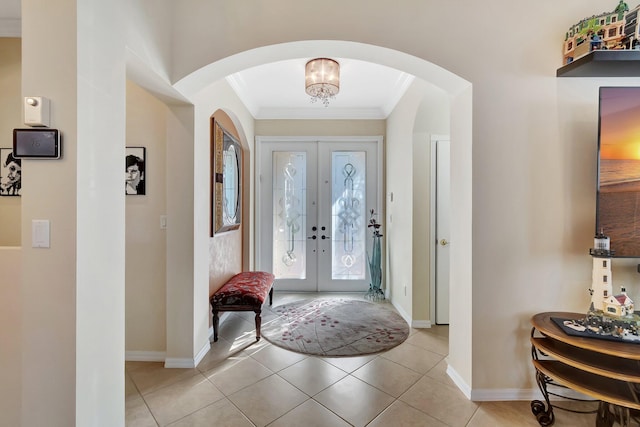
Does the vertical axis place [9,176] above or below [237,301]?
above

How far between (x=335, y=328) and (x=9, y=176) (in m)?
3.03

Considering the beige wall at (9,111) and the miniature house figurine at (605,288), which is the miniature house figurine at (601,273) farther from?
the beige wall at (9,111)

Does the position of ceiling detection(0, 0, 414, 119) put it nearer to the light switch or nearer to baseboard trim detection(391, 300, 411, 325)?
the light switch

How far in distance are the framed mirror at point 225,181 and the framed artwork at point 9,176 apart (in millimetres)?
1356

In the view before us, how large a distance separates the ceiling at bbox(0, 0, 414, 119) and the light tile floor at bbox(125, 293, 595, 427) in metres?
2.75

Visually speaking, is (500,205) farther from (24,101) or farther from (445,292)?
(24,101)

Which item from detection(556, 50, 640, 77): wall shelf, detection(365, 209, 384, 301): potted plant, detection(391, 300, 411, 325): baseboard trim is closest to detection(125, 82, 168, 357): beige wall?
detection(391, 300, 411, 325): baseboard trim

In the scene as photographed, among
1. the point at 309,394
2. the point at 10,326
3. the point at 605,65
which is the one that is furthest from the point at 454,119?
the point at 10,326

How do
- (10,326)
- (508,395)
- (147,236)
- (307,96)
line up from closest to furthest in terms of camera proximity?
(10,326) → (508,395) → (147,236) → (307,96)

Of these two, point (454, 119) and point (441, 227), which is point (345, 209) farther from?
point (454, 119)

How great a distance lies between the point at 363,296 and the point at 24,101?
13.2ft

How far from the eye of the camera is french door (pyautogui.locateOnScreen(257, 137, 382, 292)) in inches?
177

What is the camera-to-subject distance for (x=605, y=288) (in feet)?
5.43

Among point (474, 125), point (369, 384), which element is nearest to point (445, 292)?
point (369, 384)
